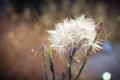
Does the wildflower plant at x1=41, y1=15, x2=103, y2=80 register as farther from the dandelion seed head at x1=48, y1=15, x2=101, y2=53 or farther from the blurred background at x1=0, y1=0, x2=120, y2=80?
the blurred background at x1=0, y1=0, x2=120, y2=80

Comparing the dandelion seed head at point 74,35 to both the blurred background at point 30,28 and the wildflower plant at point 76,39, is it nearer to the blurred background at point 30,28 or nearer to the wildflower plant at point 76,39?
the wildflower plant at point 76,39

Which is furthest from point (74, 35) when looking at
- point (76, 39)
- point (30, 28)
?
point (30, 28)

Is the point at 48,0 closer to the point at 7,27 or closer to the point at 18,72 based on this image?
the point at 7,27

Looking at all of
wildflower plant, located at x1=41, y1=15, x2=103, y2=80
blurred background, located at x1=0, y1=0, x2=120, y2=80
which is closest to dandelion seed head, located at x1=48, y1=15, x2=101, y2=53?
wildflower plant, located at x1=41, y1=15, x2=103, y2=80

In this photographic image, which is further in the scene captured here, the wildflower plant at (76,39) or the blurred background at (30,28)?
the blurred background at (30,28)

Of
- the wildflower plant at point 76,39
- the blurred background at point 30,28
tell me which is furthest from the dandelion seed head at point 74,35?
the blurred background at point 30,28

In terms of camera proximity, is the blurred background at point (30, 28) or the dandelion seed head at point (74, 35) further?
the blurred background at point (30, 28)
